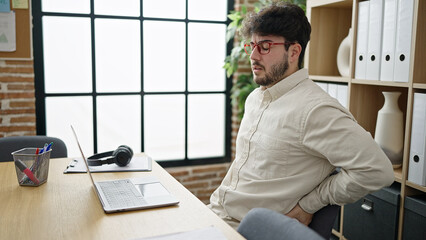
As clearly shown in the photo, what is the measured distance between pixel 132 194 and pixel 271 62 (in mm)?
745

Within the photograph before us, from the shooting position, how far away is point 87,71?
10.4 feet

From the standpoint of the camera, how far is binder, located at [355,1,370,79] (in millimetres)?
2271

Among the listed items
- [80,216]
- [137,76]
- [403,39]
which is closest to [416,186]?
[403,39]

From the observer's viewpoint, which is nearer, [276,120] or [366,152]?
[366,152]

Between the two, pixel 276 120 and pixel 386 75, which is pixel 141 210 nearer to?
pixel 276 120

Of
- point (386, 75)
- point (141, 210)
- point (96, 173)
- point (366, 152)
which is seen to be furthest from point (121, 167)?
point (386, 75)

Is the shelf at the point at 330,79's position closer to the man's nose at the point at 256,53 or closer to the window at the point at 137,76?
the man's nose at the point at 256,53

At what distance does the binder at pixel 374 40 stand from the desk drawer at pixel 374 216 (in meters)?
0.60

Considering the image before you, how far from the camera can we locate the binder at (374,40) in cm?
217

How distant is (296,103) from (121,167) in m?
0.82

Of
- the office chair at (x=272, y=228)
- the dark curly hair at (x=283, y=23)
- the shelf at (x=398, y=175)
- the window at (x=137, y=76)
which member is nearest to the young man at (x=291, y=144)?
the dark curly hair at (x=283, y=23)

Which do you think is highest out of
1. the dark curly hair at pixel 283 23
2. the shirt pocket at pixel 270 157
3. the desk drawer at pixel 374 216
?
the dark curly hair at pixel 283 23

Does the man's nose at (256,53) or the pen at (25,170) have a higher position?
the man's nose at (256,53)

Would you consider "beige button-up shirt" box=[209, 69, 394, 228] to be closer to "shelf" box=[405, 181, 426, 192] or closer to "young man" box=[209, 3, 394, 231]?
"young man" box=[209, 3, 394, 231]
